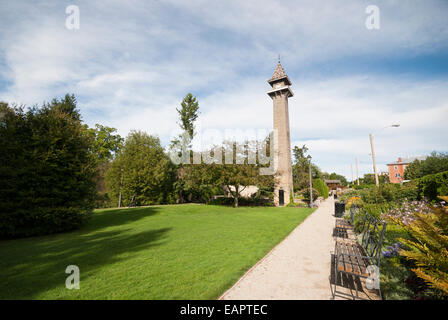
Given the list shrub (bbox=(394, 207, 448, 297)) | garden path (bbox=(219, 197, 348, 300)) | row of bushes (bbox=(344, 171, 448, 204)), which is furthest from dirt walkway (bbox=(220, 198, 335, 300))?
row of bushes (bbox=(344, 171, 448, 204))

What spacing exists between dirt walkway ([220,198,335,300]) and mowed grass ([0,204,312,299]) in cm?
32

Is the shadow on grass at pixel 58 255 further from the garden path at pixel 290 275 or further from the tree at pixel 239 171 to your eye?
the tree at pixel 239 171

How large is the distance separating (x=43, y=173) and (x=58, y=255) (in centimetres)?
559

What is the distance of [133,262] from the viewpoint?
5891 mm

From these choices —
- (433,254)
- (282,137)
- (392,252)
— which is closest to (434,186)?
(392,252)

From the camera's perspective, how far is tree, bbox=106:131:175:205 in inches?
1051

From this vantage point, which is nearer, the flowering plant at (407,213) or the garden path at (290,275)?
the garden path at (290,275)

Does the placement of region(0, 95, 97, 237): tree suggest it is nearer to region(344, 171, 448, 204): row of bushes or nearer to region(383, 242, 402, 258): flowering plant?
region(383, 242, 402, 258): flowering plant

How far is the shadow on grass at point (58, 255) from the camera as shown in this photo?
462cm

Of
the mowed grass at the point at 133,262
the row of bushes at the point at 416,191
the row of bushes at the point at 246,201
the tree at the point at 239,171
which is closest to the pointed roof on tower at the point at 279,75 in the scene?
the tree at the point at 239,171

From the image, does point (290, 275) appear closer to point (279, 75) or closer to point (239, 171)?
point (239, 171)

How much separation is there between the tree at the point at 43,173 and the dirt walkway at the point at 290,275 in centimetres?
1051
